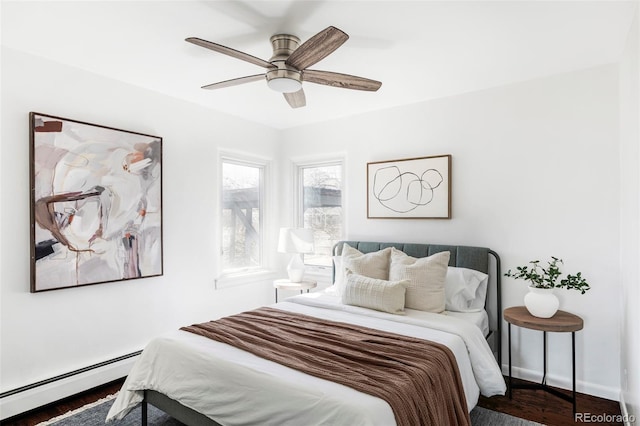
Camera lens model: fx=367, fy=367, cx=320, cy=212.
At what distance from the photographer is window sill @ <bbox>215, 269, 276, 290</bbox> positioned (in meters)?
3.99

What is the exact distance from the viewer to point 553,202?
9.72 ft

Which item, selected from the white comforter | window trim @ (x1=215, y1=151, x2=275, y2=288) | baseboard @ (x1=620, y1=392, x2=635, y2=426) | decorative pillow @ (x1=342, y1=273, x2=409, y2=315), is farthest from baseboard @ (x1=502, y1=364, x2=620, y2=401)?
window trim @ (x1=215, y1=151, x2=275, y2=288)

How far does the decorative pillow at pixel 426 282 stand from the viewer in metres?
2.83

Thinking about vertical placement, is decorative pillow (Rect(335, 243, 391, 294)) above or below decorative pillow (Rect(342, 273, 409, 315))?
above

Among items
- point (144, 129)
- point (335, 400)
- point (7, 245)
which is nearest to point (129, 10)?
point (144, 129)

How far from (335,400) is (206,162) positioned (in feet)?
9.57

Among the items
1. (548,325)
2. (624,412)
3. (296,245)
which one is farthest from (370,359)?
(296,245)

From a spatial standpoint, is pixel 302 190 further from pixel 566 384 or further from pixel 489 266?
pixel 566 384

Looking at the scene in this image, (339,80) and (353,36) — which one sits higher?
(353,36)

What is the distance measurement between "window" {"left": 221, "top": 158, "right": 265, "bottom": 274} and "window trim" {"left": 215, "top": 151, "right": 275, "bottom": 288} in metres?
0.01

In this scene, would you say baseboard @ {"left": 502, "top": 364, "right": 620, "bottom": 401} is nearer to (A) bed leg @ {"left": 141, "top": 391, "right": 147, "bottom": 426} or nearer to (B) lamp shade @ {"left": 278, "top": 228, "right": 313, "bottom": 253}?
(B) lamp shade @ {"left": 278, "top": 228, "right": 313, "bottom": 253}

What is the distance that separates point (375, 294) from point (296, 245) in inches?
56.7

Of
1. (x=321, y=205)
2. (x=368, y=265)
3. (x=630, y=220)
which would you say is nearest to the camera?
(x=630, y=220)

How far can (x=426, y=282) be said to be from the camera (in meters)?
2.86
